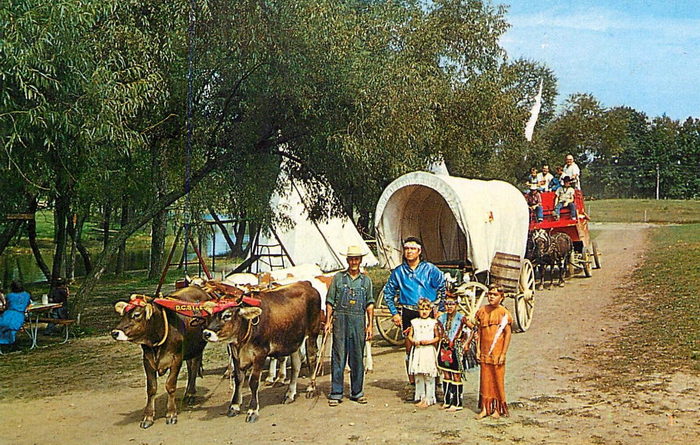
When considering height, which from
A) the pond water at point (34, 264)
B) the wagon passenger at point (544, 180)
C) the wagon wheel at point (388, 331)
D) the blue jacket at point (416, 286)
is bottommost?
the pond water at point (34, 264)

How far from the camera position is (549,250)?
18016 mm

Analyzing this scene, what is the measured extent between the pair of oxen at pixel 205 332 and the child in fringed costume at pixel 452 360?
1606mm

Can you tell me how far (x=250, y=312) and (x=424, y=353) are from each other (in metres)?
1.87

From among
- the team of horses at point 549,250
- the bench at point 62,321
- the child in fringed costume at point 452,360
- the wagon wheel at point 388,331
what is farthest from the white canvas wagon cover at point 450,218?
the bench at point 62,321

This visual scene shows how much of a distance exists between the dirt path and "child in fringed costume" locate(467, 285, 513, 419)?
0.18 metres

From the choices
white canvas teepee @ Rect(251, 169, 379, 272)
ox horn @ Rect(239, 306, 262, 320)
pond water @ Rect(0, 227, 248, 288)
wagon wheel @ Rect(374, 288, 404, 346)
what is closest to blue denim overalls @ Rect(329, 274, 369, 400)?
ox horn @ Rect(239, 306, 262, 320)

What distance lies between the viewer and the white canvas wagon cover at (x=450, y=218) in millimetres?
12137

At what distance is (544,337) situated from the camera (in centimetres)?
1292

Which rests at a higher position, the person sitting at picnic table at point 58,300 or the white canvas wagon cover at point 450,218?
the white canvas wagon cover at point 450,218

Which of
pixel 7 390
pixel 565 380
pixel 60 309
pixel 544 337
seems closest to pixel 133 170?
pixel 60 309

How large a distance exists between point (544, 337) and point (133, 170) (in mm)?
10274

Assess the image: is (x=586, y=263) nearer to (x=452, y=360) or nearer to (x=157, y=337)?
(x=452, y=360)

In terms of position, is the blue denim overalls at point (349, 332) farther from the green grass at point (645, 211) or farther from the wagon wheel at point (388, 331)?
the green grass at point (645, 211)

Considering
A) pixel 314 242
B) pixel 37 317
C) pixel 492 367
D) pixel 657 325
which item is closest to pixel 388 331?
pixel 657 325
